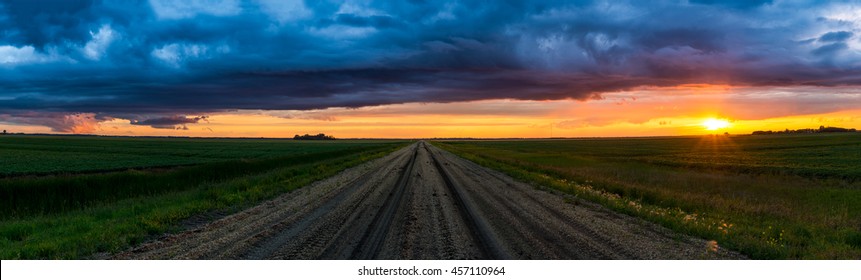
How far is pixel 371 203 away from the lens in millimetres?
15602

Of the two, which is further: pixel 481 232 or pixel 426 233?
pixel 481 232

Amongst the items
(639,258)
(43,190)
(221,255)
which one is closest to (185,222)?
(221,255)

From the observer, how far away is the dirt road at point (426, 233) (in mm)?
8953

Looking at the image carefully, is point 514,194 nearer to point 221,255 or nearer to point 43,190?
point 221,255

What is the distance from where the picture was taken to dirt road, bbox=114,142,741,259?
8953mm

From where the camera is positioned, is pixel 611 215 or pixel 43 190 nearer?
pixel 611 215

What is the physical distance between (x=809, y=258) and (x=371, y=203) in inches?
439

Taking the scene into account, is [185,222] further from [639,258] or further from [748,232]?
[748,232]

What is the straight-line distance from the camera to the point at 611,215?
532 inches

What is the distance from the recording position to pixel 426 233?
10.6 metres

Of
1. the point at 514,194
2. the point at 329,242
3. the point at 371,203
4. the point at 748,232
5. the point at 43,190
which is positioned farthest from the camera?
the point at 43,190

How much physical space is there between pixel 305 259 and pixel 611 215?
8844mm
